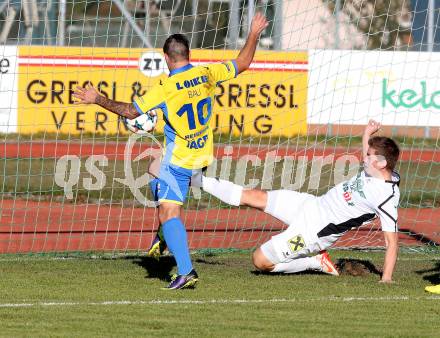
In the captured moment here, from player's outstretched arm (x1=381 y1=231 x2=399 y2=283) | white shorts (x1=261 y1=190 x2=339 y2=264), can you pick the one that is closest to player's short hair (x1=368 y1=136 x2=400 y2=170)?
player's outstretched arm (x1=381 y1=231 x2=399 y2=283)

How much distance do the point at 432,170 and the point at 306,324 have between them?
10.8 m

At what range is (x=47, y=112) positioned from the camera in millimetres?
19078

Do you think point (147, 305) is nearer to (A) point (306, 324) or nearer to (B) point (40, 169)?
(A) point (306, 324)

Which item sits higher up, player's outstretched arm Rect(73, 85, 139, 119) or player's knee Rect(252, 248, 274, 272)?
player's outstretched arm Rect(73, 85, 139, 119)

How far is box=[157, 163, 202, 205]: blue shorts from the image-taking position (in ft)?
27.8

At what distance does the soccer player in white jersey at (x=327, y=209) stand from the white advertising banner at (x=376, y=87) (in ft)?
20.4

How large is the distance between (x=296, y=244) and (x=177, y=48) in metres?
2.03

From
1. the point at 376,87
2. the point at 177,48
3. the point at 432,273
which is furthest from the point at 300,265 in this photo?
the point at 376,87

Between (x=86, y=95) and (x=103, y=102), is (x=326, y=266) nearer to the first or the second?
(x=103, y=102)

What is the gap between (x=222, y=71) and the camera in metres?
8.84

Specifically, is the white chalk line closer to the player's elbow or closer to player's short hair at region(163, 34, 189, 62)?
the player's elbow

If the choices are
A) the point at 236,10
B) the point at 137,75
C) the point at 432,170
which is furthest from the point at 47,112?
the point at 432,170

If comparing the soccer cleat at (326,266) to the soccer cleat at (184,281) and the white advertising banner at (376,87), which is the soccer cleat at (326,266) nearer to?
the soccer cleat at (184,281)

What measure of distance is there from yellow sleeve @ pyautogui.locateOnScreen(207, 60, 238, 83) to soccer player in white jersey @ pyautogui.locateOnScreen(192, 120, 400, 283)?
897 millimetres
